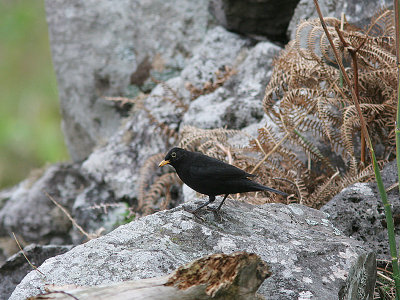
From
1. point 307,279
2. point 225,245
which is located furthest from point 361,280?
point 225,245

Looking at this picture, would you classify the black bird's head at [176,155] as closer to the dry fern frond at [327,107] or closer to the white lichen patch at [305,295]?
the dry fern frond at [327,107]

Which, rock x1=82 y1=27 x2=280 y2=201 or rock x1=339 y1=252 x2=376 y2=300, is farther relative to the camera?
rock x1=82 y1=27 x2=280 y2=201

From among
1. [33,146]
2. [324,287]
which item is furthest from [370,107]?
[33,146]

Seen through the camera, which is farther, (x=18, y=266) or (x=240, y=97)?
(x=240, y=97)

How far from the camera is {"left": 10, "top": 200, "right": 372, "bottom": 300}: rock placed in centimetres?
252

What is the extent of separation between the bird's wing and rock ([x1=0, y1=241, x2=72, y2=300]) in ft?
5.29

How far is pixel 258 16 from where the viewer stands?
20.4ft

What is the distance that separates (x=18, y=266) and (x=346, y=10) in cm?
431

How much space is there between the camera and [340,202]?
3.79 m

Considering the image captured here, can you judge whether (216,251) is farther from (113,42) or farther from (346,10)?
(113,42)

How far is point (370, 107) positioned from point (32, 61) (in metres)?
9.45

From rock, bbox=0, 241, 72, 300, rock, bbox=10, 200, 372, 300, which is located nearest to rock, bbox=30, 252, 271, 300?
rock, bbox=10, 200, 372, 300

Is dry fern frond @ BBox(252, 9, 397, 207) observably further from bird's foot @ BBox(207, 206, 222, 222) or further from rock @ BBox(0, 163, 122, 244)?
rock @ BBox(0, 163, 122, 244)

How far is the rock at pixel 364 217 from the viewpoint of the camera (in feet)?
12.0
